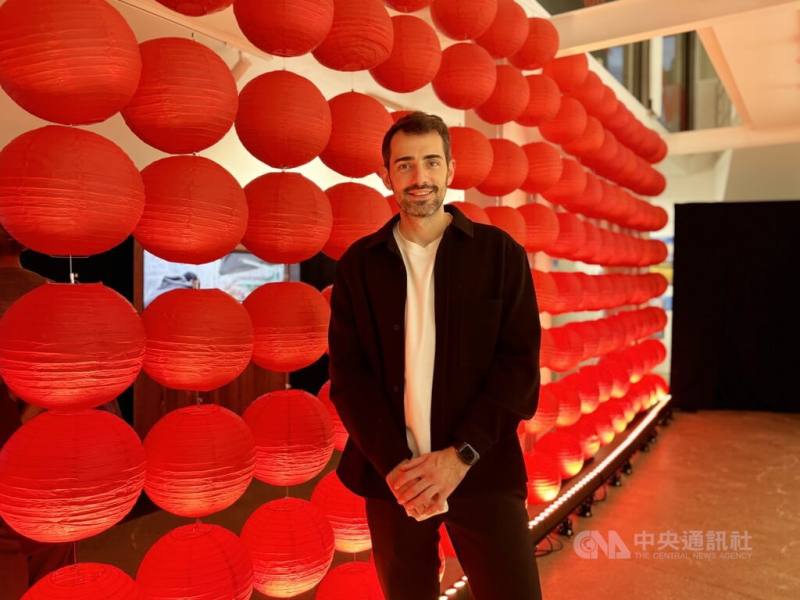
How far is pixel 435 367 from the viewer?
1274 millimetres

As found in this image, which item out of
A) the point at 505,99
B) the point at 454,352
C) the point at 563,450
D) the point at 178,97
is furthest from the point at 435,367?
the point at 563,450

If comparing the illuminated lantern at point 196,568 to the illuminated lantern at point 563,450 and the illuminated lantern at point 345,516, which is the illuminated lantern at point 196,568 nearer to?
the illuminated lantern at point 345,516

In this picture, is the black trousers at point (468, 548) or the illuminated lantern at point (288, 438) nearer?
the black trousers at point (468, 548)

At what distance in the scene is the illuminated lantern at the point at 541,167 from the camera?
9.16 ft

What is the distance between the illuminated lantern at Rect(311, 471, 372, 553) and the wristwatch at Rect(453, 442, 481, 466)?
649 mm

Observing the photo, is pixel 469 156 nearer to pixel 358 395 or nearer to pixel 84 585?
pixel 358 395

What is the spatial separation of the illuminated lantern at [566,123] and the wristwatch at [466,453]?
2.19 m

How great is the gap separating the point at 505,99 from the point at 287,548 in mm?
1777

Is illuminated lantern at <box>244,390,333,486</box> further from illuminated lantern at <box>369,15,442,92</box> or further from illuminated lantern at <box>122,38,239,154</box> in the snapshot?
illuminated lantern at <box>369,15,442,92</box>

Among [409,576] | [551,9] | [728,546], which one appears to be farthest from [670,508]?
[551,9]

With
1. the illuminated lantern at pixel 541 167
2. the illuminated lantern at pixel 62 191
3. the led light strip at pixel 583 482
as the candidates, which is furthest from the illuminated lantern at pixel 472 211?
the illuminated lantern at pixel 62 191

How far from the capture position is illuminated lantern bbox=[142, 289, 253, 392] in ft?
4.48

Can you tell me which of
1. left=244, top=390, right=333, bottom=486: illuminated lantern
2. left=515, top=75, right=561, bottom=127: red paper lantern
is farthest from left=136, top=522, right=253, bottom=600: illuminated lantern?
left=515, top=75, right=561, bottom=127: red paper lantern

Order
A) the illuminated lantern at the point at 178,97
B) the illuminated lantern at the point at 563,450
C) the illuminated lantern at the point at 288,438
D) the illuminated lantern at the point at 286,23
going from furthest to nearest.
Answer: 1. the illuminated lantern at the point at 563,450
2. the illuminated lantern at the point at 288,438
3. the illuminated lantern at the point at 286,23
4. the illuminated lantern at the point at 178,97
